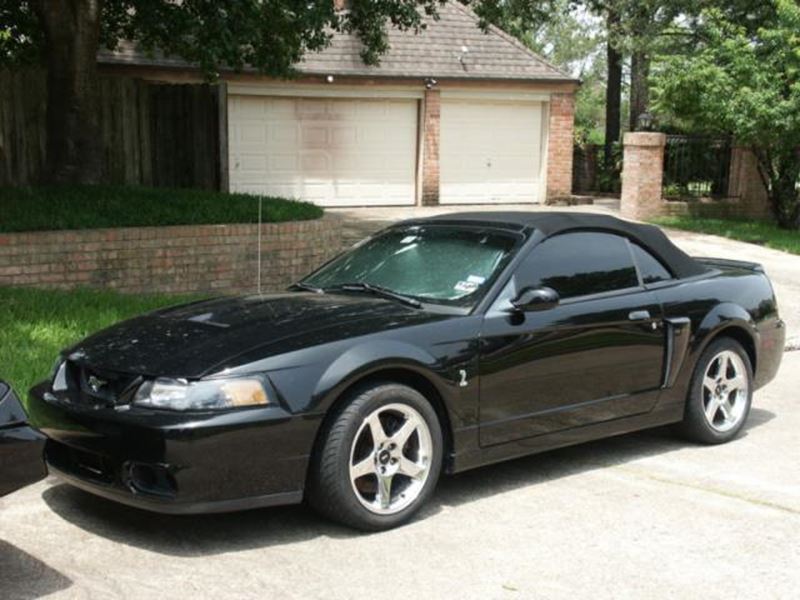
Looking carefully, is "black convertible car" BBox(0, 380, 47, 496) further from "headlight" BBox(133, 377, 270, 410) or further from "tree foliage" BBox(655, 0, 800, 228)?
"tree foliage" BBox(655, 0, 800, 228)

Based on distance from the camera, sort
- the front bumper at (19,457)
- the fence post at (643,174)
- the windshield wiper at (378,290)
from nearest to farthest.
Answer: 1. the front bumper at (19,457)
2. the windshield wiper at (378,290)
3. the fence post at (643,174)

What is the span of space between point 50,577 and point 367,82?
18.2m

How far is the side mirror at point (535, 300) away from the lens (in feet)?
17.8

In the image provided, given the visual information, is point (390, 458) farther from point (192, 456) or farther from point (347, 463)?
point (192, 456)

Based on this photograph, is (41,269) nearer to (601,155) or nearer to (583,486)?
(583,486)

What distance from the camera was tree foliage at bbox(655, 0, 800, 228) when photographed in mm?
17609

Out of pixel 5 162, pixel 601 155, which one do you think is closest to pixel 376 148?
pixel 601 155

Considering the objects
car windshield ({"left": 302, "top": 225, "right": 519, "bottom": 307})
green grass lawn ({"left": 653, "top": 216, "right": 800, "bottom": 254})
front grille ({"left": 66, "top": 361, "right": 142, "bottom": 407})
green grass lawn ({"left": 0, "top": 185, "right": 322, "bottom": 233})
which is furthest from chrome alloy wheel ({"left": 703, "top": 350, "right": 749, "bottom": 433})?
green grass lawn ({"left": 653, "top": 216, "right": 800, "bottom": 254})

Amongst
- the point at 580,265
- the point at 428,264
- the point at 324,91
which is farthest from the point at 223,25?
the point at 324,91

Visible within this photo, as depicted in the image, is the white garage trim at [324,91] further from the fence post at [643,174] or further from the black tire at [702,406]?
the black tire at [702,406]

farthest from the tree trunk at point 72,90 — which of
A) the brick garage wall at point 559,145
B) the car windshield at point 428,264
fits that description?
the brick garage wall at point 559,145

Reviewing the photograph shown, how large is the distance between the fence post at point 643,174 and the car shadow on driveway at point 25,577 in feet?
55.1

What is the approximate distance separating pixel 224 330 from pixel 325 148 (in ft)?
56.1

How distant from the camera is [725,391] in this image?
6645 mm
